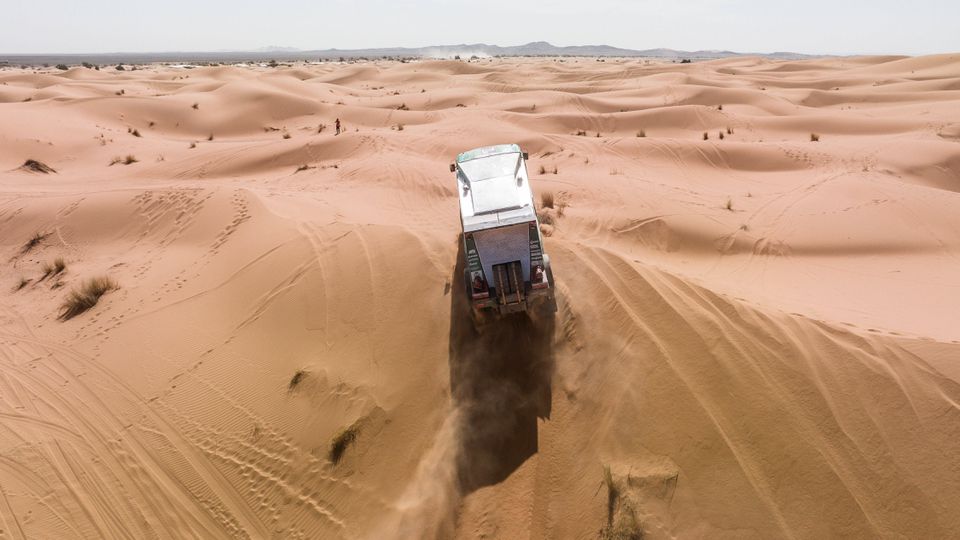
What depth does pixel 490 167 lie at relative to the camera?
771cm

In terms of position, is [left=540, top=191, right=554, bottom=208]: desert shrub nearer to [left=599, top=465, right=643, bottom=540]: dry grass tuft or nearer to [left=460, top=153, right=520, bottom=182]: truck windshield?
[left=460, top=153, right=520, bottom=182]: truck windshield

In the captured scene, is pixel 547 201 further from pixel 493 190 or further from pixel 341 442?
pixel 341 442

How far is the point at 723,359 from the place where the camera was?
5379 millimetres

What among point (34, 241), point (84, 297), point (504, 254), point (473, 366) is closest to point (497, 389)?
point (473, 366)

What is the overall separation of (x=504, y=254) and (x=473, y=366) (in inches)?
64.5

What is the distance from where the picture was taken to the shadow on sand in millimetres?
5387

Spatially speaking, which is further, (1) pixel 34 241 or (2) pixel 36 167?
(2) pixel 36 167

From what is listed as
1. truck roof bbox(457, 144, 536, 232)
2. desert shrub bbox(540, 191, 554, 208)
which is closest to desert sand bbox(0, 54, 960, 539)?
desert shrub bbox(540, 191, 554, 208)

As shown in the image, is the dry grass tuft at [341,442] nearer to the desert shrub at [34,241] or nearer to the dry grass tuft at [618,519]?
the dry grass tuft at [618,519]

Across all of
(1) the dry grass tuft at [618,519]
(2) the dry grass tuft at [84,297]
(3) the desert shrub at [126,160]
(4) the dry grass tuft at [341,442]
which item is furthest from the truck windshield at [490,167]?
(3) the desert shrub at [126,160]

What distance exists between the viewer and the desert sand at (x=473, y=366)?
15.2 feet

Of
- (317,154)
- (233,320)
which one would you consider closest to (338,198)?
(233,320)

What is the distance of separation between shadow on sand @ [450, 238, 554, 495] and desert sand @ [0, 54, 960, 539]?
0.12 ft

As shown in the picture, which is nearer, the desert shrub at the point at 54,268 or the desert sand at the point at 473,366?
the desert sand at the point at 473,366
